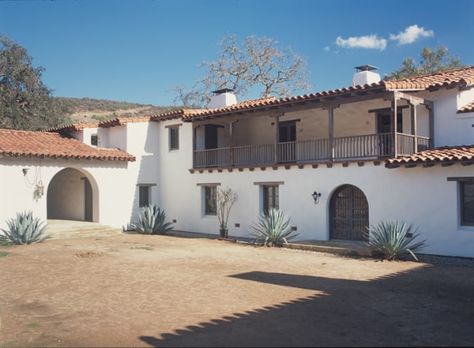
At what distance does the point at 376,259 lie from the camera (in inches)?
523

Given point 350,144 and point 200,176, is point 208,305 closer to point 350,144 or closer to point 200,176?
point 350,144

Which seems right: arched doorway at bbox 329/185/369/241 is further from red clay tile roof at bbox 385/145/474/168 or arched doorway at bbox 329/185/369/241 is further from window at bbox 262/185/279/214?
window at bbox 262/185/279/214

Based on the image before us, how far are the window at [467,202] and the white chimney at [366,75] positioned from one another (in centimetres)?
733

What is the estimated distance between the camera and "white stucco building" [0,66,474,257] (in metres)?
14.4

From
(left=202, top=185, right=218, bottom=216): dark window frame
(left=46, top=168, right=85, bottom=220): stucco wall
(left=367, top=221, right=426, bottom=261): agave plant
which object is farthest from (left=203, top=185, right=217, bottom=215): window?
(left=367, top=221, right=426, bottom=261): agave plant

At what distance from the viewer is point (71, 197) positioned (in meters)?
23.8

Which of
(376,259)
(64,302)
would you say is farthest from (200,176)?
(64,302)

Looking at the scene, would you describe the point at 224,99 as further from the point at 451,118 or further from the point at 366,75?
the point at 451,118

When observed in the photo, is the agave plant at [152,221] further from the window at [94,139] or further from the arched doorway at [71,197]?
the window at [94,139]

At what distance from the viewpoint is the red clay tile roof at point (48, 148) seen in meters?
18.1

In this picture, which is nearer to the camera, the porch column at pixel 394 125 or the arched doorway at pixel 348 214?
the porch column at pixel 394 125

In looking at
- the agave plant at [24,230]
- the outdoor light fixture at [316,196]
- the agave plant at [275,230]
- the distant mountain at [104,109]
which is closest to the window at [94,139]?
the agave plant at [24,230]

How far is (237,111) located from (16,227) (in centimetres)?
912

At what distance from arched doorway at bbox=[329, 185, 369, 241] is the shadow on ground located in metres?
6.26
